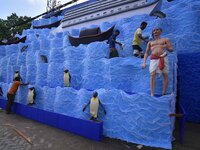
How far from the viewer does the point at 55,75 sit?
11.6 m

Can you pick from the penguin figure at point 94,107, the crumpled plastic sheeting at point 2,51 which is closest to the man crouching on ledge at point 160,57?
the penguin figure at point 94,107

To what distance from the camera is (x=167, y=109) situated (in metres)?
5.98

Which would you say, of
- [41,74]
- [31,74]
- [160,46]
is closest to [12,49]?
[31,74]

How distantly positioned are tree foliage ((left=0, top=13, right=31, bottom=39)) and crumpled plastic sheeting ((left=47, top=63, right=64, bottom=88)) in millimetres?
20428

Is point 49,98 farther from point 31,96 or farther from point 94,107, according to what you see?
point 94,107

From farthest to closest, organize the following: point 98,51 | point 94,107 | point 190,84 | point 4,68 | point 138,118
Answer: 1. point 4,68
2. point 98,51
3. point 190,84
4. point 94,107
5. point 138,118

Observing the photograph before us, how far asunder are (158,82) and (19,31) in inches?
1113

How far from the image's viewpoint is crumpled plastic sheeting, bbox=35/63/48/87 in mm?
12522

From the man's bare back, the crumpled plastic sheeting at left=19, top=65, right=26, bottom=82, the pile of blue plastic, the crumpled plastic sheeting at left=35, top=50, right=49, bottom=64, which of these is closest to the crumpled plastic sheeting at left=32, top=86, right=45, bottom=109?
the pile of blue plastic

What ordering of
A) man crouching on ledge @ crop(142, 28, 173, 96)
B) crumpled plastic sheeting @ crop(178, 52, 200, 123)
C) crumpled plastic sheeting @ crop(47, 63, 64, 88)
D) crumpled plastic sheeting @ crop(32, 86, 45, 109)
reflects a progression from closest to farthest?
1. man crouching on ledge @ crop(142, 28, 173, 96)
2. crumpled plastic sheeting @ crop(178, 52, 200, 123)
3. crumpled plastic sheeting @ crop(32, 86, 45, 109)
4. crumpled plastic sheeting @ crop(47, 63, 64, 88)

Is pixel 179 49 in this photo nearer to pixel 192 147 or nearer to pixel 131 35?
pixel 131 35

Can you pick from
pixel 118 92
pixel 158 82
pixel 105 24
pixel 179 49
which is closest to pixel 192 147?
pixel 158 82

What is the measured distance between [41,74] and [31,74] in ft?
4.01

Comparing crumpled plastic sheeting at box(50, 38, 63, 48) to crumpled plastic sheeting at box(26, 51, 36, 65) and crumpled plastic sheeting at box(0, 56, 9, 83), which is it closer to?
crumpled plastic sheeting at box(26, 51, 36, 65)
